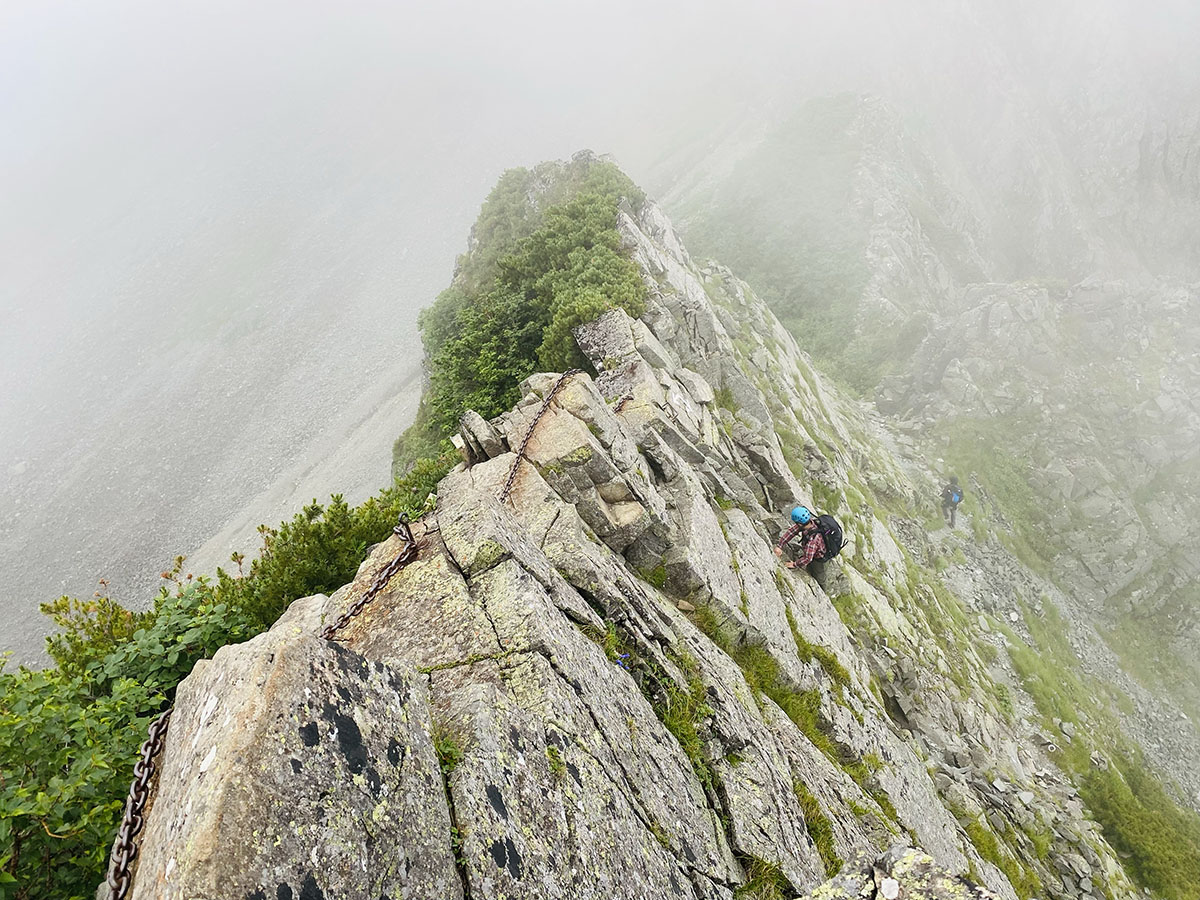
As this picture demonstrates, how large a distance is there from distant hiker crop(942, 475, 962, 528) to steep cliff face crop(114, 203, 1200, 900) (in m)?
14.9

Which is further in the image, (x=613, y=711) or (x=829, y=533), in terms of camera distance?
(x=829, y=533)

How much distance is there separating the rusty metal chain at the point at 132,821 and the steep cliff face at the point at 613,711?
136mm

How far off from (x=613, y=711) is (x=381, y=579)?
11.7ft

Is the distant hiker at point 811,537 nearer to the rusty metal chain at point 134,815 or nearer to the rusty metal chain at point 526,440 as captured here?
the rusty metal chain at point 526,440

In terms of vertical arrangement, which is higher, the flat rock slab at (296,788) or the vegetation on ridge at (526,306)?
the flat rock slab at (296,788)

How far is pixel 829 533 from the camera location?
18047 mm

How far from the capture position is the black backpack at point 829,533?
18.0 meters

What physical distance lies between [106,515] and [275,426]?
12918mm

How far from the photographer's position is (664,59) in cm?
12619

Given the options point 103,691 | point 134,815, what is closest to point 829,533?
point 103,691

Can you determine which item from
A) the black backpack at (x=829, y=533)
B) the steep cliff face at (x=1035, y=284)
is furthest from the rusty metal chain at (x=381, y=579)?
the steep cliff face at (x=1035, y=284)

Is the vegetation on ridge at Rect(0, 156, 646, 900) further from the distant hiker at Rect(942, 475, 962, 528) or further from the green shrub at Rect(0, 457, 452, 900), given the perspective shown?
the distant hiker at Rect(942, 475, 962, 528)

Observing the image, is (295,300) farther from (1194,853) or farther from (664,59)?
(664,59)

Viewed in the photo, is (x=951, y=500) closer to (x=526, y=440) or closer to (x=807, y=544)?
(x=807, y=544)
